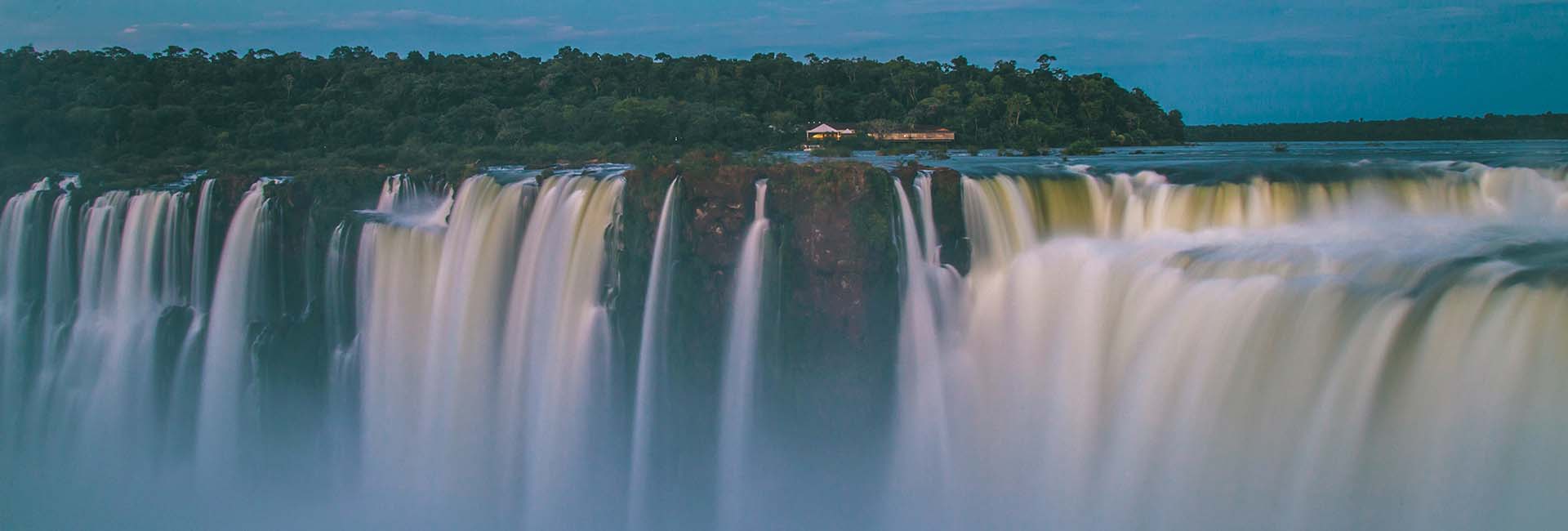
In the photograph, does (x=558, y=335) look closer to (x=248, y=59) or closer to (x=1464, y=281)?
(x=1464, y=281)

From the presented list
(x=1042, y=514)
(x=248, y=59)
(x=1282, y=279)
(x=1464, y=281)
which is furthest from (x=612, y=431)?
(x=248, y=59)

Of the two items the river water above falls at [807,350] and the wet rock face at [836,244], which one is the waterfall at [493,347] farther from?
the wet rock face at [836,244]

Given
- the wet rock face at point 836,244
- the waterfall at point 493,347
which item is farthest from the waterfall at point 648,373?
the wet rock face at point 836,244

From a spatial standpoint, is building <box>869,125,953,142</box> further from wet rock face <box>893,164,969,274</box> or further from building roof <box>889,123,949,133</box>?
wet rock face <box>893,164,969,274</box>

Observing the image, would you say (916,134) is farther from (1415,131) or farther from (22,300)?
(22,300)

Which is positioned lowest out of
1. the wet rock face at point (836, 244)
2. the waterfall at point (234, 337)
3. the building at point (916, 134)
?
the waterfall at point (234, 337)

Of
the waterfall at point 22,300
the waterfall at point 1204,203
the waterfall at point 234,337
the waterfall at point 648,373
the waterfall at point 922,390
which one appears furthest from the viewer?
the waterfall at point 22,300
